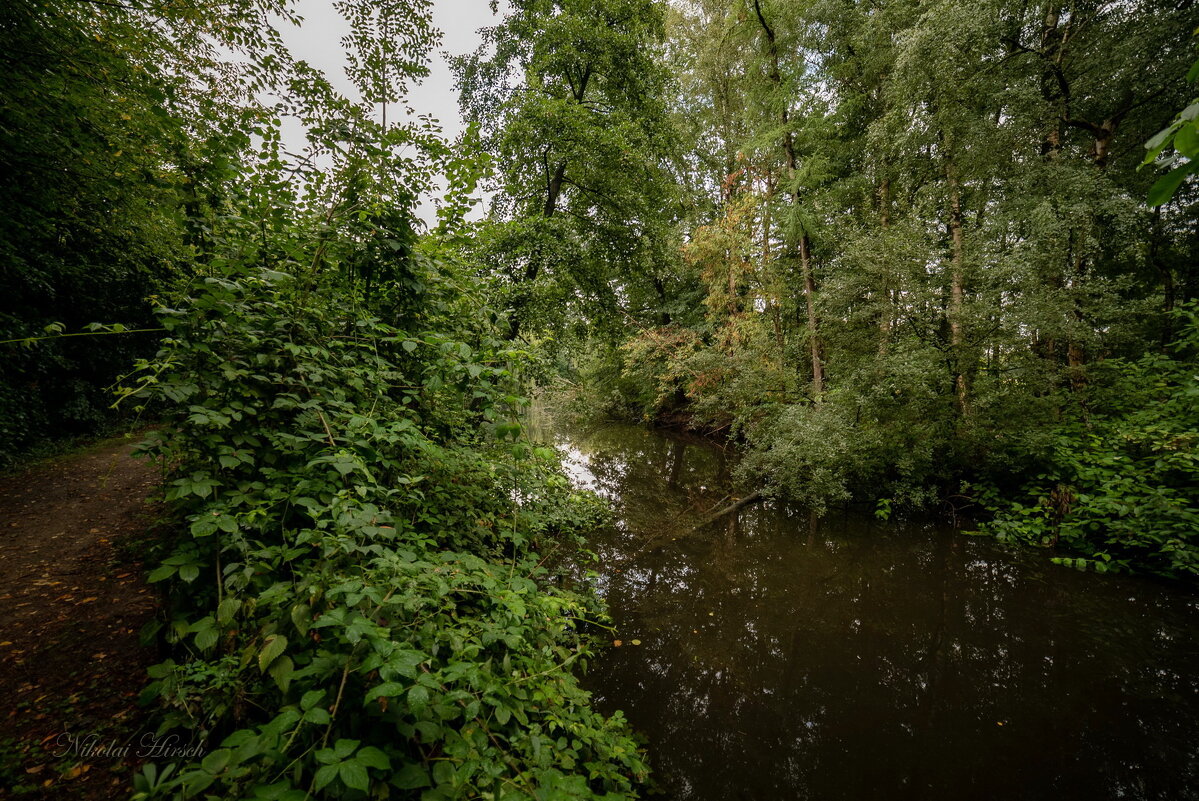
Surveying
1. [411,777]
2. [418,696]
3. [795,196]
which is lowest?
[411,777]

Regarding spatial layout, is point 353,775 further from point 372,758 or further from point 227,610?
point 227,610

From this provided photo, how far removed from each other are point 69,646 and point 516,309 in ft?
21.2

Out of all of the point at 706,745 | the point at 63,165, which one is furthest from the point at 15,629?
the point at 63,165

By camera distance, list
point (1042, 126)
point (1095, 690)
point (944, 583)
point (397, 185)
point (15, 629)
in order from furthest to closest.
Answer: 1. point (1042, 126)
2. point (944, 583)
3. point (1095, 690)
4. point (397, 185)
5. point (15, 629)

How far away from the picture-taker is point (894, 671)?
4469 mm

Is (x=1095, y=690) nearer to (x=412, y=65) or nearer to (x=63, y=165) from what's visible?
(x=412, y=65)

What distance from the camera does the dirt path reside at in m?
1.78

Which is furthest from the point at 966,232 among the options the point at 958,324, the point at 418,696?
the point at 418,696

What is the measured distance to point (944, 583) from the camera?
617 centimetres

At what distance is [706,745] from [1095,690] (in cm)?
417

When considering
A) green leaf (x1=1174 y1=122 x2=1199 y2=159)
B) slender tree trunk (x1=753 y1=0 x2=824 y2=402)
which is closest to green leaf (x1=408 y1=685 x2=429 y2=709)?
green leaf (x1=1174 y1=122 x2=1199 y2=159)

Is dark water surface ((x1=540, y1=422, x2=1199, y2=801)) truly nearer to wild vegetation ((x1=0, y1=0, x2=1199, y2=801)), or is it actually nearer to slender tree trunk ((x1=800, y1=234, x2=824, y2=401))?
wild vegetation ((x1=0, y1=0, x2=1199, y2=801))

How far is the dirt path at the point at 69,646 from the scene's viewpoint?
1.78 m

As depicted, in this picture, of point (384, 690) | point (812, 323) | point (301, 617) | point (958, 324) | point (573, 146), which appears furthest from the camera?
point (812, 323)
